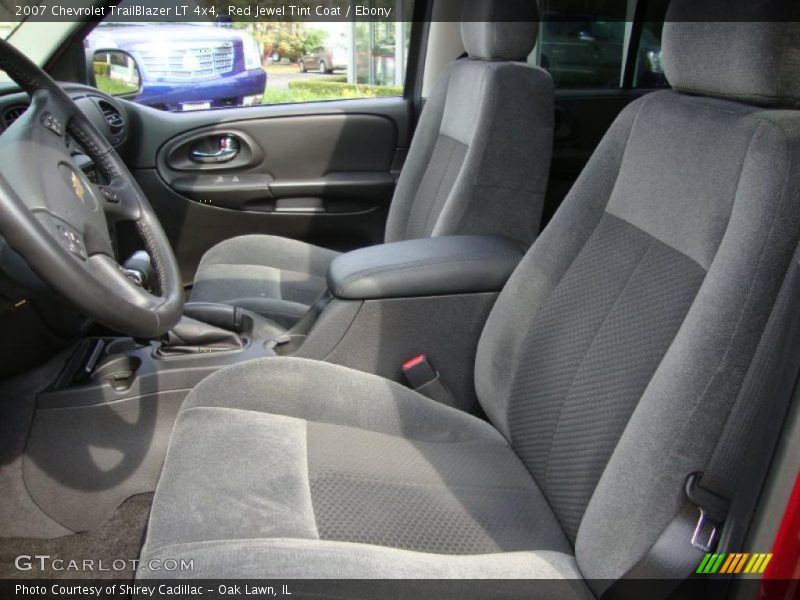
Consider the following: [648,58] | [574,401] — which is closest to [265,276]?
[574,401]

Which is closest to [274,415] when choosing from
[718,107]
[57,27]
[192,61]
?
[718,107]

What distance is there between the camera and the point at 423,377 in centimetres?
173

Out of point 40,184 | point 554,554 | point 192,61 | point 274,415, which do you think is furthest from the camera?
point 192,61

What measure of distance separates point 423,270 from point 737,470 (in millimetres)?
887

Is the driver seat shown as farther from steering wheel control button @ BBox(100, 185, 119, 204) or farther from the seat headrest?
steering wheel control button @ BBox(100, 185, 119, 204)

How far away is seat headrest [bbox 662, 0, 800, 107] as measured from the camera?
1.02 metres

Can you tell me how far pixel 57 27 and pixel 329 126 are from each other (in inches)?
40.3

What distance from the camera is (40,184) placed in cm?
126

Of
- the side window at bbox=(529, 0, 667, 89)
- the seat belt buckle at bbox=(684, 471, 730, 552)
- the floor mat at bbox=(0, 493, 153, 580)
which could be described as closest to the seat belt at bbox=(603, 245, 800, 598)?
the seat belt buckle at bbox=(684, 471, 730, 552)

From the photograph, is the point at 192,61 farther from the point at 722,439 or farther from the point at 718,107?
the point at 722,439

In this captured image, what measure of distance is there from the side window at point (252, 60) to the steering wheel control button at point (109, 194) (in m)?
1.30

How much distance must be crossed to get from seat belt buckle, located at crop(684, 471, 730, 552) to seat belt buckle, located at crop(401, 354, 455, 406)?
81 centimetres

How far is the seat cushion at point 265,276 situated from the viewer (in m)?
2.07

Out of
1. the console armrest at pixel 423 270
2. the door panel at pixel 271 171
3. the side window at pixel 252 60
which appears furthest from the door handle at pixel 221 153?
the console armrest at pixel 423 270
